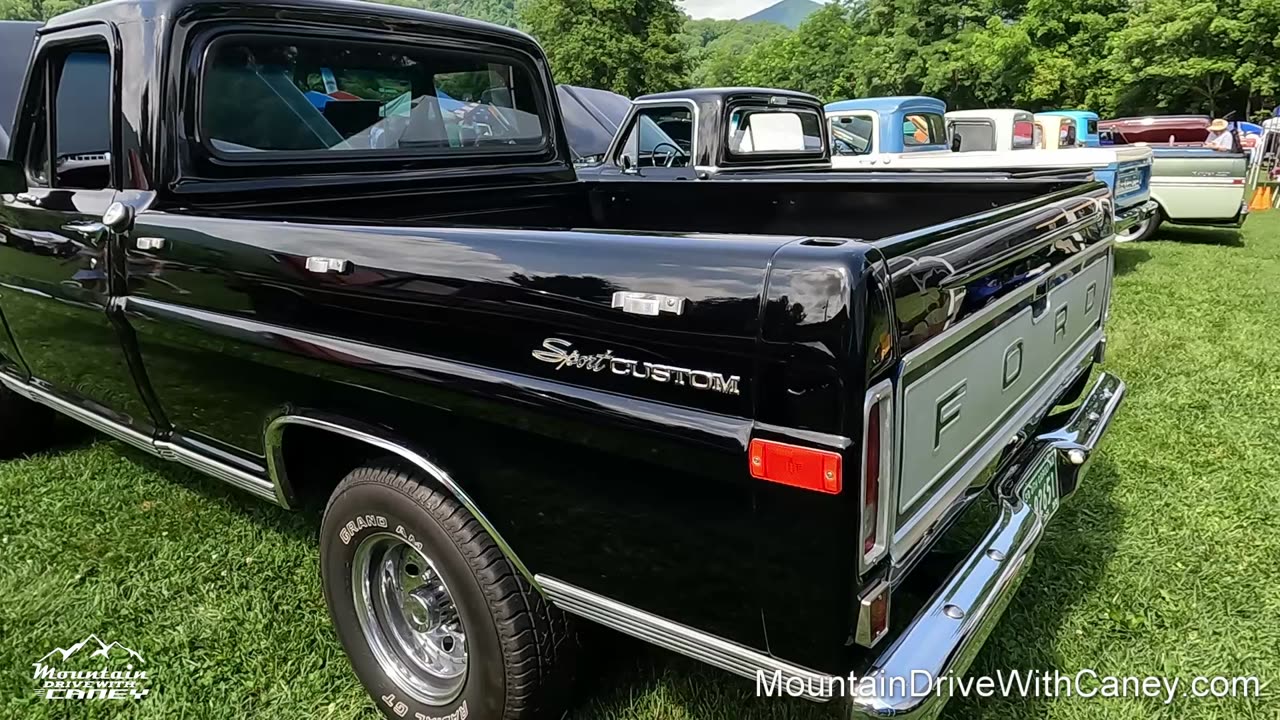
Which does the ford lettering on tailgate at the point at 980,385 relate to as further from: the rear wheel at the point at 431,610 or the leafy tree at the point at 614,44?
the leafy tree at the point at 614,44

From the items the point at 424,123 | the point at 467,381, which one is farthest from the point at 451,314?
the point at 424,123

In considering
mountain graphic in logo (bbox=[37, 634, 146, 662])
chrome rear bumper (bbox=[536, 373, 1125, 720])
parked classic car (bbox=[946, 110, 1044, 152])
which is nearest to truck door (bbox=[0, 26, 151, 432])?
mountain graphic in logo (bbox=[37, 634, 146, 662])

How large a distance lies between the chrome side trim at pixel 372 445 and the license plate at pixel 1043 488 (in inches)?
49.5

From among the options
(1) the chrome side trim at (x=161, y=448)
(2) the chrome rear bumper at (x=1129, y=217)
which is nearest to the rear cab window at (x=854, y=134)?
(2) the chrome rear bumper at (x=1129, y=217)

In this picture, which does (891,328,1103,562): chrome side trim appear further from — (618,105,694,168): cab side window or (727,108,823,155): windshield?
(618,105,694,168): cab side window

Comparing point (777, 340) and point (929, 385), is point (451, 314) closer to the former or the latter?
point (777, 340)

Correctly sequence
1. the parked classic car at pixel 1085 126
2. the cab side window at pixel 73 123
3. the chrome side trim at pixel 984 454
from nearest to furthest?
the chrome side trim at pixel 984 454
the cab side window at pixel 73 123
the parked classic car at pixel 1085 126

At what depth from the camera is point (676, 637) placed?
168 centimetres

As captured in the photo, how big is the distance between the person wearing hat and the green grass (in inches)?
395

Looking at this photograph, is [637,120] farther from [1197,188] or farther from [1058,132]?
[1058,132]

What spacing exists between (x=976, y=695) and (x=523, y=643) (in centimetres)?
134

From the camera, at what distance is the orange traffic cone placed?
45.8ft

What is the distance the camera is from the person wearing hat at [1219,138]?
43.0ft

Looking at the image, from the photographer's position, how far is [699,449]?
152cm
